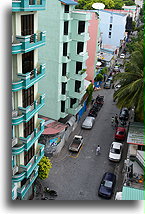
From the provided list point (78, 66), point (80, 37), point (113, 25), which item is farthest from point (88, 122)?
point (113, 25)

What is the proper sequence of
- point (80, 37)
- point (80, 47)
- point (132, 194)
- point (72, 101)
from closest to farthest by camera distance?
point (132, 194) → point (80, 37) → point (80, 47) → point (72, 101)

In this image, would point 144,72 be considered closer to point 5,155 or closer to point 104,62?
point 5,155

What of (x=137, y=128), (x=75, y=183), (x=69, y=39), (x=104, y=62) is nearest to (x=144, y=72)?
(x=137, y=128)

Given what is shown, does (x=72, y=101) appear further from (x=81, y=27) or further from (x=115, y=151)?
(x=81, y=27)

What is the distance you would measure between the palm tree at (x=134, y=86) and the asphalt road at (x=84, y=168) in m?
4.48

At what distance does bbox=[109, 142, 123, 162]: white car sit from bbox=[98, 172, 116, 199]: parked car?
7.21ft

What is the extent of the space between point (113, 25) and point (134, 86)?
3596 cm

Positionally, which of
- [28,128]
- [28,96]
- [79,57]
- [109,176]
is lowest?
[109,176]

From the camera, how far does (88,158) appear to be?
20578mm

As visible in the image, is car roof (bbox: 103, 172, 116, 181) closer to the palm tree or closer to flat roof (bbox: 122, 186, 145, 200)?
the palm tree

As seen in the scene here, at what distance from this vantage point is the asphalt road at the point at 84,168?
1691 cm

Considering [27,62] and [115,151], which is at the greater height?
[27,62]

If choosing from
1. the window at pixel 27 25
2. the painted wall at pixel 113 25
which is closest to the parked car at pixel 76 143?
the window at pixel 27 25

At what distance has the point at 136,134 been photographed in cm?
1964
